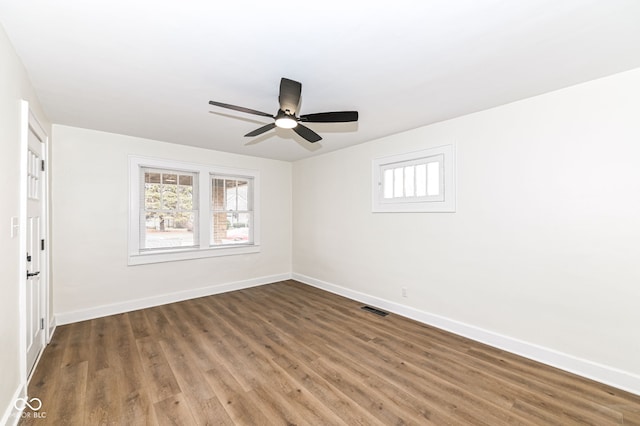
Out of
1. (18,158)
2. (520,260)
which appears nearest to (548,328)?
(520,260)

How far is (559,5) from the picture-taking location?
1.58 m

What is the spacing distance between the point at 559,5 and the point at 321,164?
A: 12.9 feet

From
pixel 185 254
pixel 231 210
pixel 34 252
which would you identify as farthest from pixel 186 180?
pixel 34 252

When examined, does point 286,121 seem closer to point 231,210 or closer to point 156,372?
point 156,372

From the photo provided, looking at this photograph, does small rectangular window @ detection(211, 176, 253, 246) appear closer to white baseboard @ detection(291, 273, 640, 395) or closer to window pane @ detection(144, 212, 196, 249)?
window pane @ detection(144, 212, 196, 249)

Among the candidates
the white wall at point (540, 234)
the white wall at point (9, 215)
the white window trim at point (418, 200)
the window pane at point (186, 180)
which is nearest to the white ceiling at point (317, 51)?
the white wall at point (9, 215)

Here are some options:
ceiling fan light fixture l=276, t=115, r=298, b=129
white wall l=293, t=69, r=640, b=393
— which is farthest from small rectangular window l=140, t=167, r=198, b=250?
white wall l=293, t=69, r=640, b=393

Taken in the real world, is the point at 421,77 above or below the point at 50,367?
above

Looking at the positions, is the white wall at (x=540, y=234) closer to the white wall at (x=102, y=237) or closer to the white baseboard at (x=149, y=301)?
the white baseboard at (x=149, y=301)

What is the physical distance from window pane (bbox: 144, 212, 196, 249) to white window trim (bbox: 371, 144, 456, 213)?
10.2ft

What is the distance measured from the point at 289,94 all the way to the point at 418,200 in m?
2.28

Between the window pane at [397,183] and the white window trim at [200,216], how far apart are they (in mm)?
2687

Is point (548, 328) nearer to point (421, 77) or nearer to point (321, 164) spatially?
point (421, 77)

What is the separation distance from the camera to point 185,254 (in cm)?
461
